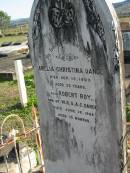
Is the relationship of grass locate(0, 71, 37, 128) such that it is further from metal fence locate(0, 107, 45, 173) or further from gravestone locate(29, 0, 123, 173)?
gravestone locate(29, 0, 123, 173)

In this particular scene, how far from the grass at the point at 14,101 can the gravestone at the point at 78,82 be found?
3615 mm

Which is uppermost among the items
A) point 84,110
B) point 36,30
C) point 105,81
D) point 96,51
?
point 36,30

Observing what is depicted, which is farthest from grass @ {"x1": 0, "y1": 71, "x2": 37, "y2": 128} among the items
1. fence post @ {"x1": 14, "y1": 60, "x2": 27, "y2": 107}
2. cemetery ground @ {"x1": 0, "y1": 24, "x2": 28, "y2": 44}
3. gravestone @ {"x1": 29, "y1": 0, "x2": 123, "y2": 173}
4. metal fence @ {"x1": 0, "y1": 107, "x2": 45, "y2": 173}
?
cemetery ground @ {"x1": 0, "y1": 24, "x2": 28, "y2": 44}

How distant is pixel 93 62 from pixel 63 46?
427 millimetres

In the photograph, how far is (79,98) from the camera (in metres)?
3.73

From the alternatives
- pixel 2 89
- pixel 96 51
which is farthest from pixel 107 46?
pixel 2 89

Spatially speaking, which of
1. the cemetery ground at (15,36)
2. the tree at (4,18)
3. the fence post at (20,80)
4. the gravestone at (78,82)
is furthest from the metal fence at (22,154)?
the tree at (4,18)

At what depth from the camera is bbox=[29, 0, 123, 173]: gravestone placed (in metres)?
3.32

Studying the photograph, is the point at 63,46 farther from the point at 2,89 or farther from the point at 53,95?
the point at 2,89

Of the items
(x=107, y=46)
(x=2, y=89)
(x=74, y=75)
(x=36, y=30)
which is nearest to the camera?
(x=107, y=46)

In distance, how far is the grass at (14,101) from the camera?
28.0 ft

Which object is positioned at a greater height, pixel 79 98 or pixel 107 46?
pixel 107 46

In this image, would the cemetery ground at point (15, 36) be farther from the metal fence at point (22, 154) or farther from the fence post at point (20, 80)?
the metal fence at point (22, 154)

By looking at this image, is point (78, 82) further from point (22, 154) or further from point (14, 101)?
point (14, 101)
